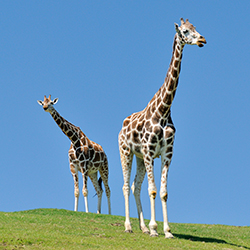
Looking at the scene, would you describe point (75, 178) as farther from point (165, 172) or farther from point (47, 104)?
point (165, 172)

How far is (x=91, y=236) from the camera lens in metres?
15.5

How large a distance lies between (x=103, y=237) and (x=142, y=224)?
78.3 inches

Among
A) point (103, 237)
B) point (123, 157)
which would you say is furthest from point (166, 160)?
point (103, 237)

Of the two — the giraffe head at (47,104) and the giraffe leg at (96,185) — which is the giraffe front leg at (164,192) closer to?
the giraffe head at (47,104)

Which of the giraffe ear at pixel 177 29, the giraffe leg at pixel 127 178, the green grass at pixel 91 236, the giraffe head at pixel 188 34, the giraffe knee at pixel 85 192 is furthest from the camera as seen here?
the giraffe knee at pixel 85 192

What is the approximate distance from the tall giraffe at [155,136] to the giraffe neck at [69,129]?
9.37 metres

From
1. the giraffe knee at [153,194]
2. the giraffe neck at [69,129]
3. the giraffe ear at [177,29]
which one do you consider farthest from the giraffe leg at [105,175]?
the giraffe ear at [177,29]

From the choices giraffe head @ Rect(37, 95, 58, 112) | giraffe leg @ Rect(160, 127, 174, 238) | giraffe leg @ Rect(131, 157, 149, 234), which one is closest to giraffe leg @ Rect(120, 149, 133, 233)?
giraffe leg @ Rect(131, 157, 149, 234)

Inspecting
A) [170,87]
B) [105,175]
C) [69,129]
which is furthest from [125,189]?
[105,175]

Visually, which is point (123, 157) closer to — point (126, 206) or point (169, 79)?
point (126, 206)

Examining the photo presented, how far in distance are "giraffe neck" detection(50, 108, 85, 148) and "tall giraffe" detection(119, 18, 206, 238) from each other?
30.8 ft

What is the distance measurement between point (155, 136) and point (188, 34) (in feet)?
12.4

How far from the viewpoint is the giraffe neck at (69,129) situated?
25859mm

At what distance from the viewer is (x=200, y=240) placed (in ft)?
55.2
